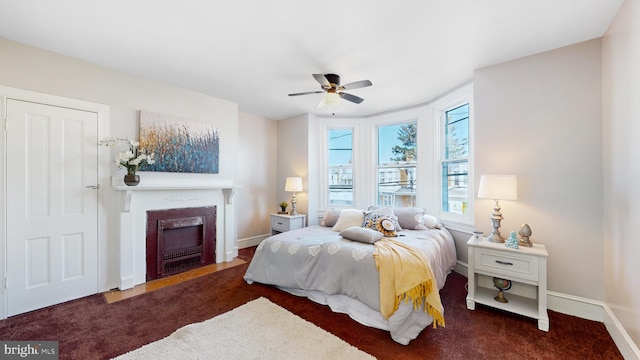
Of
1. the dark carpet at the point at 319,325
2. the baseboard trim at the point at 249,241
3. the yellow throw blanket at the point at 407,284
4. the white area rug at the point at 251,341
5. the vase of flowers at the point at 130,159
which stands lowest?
the dark carpet at the point at 319,325

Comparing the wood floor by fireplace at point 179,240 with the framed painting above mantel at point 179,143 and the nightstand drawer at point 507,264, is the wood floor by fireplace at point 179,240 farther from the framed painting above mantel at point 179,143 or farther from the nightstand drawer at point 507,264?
→ the nightstand drawer at point 507,264

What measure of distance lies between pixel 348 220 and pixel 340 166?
61.0 inches

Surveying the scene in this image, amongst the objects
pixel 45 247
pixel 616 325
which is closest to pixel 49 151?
pixel 45 247

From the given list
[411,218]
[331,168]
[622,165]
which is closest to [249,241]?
[331,168]

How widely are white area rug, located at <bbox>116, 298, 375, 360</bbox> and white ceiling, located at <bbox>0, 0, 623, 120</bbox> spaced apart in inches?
98.6

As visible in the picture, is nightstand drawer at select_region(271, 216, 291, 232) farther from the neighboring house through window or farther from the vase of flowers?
the vase of flowers

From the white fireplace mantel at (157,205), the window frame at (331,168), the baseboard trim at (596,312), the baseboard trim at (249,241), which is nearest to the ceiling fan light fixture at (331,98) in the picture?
the window frame at (331,168)

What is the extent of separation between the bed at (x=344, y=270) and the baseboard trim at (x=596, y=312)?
38.1 inches

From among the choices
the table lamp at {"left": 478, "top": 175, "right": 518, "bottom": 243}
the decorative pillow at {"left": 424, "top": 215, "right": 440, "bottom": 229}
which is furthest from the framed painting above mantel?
the table lamp at {"left": 478, "top": 175, "right": 518, "bottom": 243}

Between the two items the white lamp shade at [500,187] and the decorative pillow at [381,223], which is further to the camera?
the decorative pillow at [381,223]

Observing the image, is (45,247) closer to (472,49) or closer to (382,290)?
(382,290)

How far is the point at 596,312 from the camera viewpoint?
2.20m

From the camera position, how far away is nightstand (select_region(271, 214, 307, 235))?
4.28 metres

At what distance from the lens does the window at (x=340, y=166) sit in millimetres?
4707
